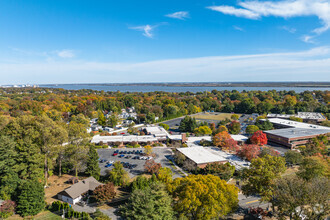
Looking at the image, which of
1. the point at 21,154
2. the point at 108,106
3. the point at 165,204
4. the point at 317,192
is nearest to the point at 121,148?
the point at 21,154

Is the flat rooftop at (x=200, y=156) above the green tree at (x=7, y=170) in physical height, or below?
below

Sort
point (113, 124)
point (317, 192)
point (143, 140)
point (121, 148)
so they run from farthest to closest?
1. point (113, 124)
2. point (143, 140)
3. point (121, 148)
4. point (317, 192)

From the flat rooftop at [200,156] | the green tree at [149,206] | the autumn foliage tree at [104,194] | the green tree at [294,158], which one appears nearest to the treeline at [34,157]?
the autumn foliage tree at [104,194]

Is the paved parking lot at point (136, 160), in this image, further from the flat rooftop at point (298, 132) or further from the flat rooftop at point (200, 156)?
the flat rooftop at point (298, 132)

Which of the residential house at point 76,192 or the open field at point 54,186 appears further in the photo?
the open field at point 54,186

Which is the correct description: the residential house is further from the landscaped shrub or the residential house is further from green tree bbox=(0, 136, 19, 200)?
green tree bbox=(0, 136, 19, 200)

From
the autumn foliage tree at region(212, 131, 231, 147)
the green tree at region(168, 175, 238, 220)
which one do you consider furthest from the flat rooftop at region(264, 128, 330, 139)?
the green tree at region(168, 175, 238, 220)

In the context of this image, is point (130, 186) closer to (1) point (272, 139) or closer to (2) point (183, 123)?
(2) point (183, 123)
